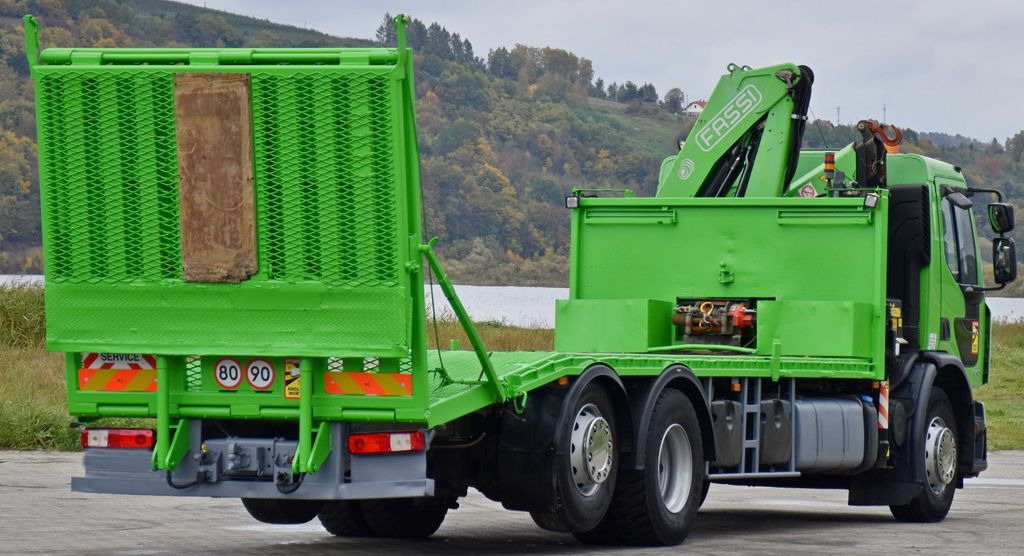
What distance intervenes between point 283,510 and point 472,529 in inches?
75.2

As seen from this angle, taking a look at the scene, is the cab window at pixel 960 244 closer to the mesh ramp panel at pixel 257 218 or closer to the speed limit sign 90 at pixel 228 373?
the mesh ramp panel at pixel 257 218

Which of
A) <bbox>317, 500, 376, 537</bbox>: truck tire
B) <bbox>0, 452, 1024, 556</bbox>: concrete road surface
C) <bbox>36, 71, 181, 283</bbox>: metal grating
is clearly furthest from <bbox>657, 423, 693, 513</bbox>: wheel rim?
<bbox>36, 71, 181, 283</bbox>: metal grating

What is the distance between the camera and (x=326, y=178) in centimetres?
929

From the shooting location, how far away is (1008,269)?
49.9 ft

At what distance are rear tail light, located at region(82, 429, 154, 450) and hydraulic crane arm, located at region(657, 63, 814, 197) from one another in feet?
22.2

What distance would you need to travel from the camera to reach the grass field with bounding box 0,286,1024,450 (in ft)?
65.6

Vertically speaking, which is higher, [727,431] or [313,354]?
[313,354]

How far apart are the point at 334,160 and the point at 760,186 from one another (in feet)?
21.5

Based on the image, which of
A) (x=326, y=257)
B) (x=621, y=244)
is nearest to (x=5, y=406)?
(x=621, y=244)

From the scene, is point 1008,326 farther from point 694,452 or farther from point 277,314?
point 277,314

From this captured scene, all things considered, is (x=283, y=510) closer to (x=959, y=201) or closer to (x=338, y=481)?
(x=338, y=481)

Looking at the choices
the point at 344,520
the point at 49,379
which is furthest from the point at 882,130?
the point at 49,379

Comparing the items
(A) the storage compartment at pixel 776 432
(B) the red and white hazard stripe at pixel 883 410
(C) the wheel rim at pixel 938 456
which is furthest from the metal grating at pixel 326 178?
(C) the wheel rim at pixel 938 456

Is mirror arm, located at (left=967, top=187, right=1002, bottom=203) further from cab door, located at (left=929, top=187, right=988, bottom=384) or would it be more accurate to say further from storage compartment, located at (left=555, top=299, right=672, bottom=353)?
storage compartment, located at (left=555, top=299, right=672, bottom=353)
